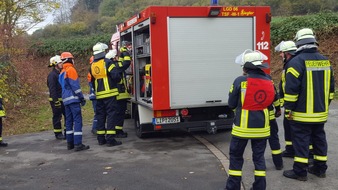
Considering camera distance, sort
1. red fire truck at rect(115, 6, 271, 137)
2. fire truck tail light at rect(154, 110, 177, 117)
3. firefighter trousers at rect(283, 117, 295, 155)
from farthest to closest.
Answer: fire truck tail light at rect(154, 110, 177, 117)
red fire truck at rect(115, 6, 271, 137)
firefighter trousers at rect(283, 117, 295, 155)

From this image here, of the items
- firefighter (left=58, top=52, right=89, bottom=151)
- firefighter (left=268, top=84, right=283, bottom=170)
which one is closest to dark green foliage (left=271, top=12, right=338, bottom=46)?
firefighter (left=268, top=84, right=283, bottom=170)

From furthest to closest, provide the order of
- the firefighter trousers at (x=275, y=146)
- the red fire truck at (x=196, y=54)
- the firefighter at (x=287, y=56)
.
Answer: the red fire truck at (x=196, y=54) → the firefighter at (x=287, y=56) → the firefighter trousers at (x=275, y=146)

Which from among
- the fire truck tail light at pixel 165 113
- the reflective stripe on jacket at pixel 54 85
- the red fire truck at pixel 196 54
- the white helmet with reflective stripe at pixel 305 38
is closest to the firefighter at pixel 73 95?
the reflective stripe on jacket at pixel 54 85

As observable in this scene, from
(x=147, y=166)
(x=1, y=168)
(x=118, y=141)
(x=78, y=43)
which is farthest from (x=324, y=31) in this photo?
(x=78, y=43)

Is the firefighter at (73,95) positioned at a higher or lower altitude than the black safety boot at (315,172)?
higher

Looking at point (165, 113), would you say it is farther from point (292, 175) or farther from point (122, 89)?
point (292, 175)

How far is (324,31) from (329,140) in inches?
462

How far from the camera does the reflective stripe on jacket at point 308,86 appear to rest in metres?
4.97

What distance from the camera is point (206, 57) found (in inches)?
274

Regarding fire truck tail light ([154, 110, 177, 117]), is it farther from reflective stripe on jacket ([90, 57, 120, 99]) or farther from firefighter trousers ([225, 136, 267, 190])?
firefighter trousers ([225, 136, 267, 190])

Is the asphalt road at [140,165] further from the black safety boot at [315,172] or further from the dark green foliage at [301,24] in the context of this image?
the dark green foliage at [301,24]

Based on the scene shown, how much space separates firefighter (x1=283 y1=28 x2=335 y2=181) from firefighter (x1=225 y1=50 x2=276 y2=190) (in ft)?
2.18

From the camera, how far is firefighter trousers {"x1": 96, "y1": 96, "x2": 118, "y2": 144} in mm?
7570

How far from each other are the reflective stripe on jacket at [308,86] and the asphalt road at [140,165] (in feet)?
3.02
